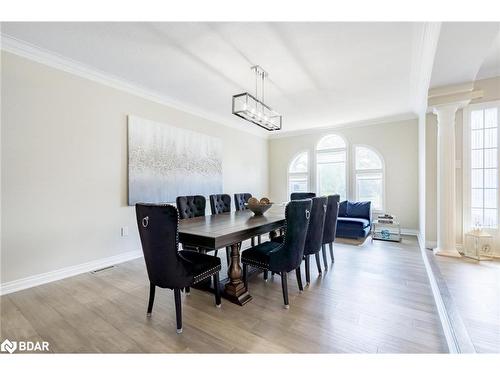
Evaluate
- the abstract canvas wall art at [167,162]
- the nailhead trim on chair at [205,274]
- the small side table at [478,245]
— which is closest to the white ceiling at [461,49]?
the small side table at [478,245]

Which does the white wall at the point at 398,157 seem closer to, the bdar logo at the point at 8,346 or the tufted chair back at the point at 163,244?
the tufted chair back at the point at 163,244

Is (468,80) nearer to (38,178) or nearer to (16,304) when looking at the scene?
(38,178)

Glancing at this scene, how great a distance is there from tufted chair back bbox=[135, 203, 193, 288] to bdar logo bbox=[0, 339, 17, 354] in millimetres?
1005

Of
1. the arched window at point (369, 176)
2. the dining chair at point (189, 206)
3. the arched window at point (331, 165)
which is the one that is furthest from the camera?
the arched window at point (331, 165)

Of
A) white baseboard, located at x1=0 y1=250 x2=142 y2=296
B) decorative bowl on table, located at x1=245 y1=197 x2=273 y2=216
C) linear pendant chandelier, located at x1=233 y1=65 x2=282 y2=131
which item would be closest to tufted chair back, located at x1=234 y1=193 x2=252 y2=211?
decorative bowl on table, located at x1=245 y1=197 x2=273 y2=216

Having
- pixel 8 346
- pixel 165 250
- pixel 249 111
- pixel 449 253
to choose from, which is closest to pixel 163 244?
pixel 165 250

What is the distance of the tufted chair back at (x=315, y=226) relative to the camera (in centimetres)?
260

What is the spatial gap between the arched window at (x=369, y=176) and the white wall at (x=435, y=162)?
5.19 ft

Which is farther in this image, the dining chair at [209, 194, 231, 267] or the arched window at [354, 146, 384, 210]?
the arched window at [354, 146, 384, 210]

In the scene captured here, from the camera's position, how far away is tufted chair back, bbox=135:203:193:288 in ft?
5.78

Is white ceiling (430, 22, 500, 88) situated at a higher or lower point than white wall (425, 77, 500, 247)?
higher

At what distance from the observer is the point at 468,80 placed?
3090 mm

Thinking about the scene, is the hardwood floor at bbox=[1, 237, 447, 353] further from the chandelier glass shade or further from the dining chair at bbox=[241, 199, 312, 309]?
the chandelier glass shade

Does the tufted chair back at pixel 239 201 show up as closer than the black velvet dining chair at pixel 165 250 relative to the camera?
No
